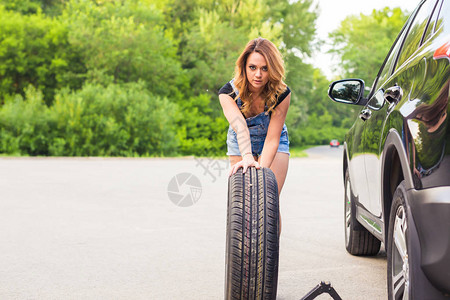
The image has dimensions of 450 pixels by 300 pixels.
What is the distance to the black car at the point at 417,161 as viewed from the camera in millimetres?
2240

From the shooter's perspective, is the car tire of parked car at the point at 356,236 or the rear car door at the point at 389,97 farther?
the car tire of parked car at the point at 356,236

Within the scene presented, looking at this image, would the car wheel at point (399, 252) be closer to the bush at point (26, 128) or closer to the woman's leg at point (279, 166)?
the woman's leg at point (279, 166)

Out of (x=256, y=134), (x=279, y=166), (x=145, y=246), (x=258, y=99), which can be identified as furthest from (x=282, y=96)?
(x=145, y=246)

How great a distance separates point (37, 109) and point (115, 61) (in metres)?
8.24

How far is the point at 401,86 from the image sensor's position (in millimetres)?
3131

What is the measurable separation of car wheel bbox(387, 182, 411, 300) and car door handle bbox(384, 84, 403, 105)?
1.77ft

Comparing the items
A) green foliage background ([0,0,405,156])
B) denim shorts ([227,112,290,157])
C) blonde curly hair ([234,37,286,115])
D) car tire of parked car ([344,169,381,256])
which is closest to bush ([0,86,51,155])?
green foliage background ([0,0,405,156])

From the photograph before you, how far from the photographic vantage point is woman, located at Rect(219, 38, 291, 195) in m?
3.88

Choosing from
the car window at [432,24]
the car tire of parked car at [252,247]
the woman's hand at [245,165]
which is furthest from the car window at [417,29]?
the car tire of parked car at [252,247]

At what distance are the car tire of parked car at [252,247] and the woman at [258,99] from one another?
0.63 metres

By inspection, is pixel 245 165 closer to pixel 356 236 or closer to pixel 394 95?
pixel 394 95

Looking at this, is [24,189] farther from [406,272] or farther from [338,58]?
[338,58]

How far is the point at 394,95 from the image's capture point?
3209mm

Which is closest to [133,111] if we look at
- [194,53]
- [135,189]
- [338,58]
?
[194,53]
